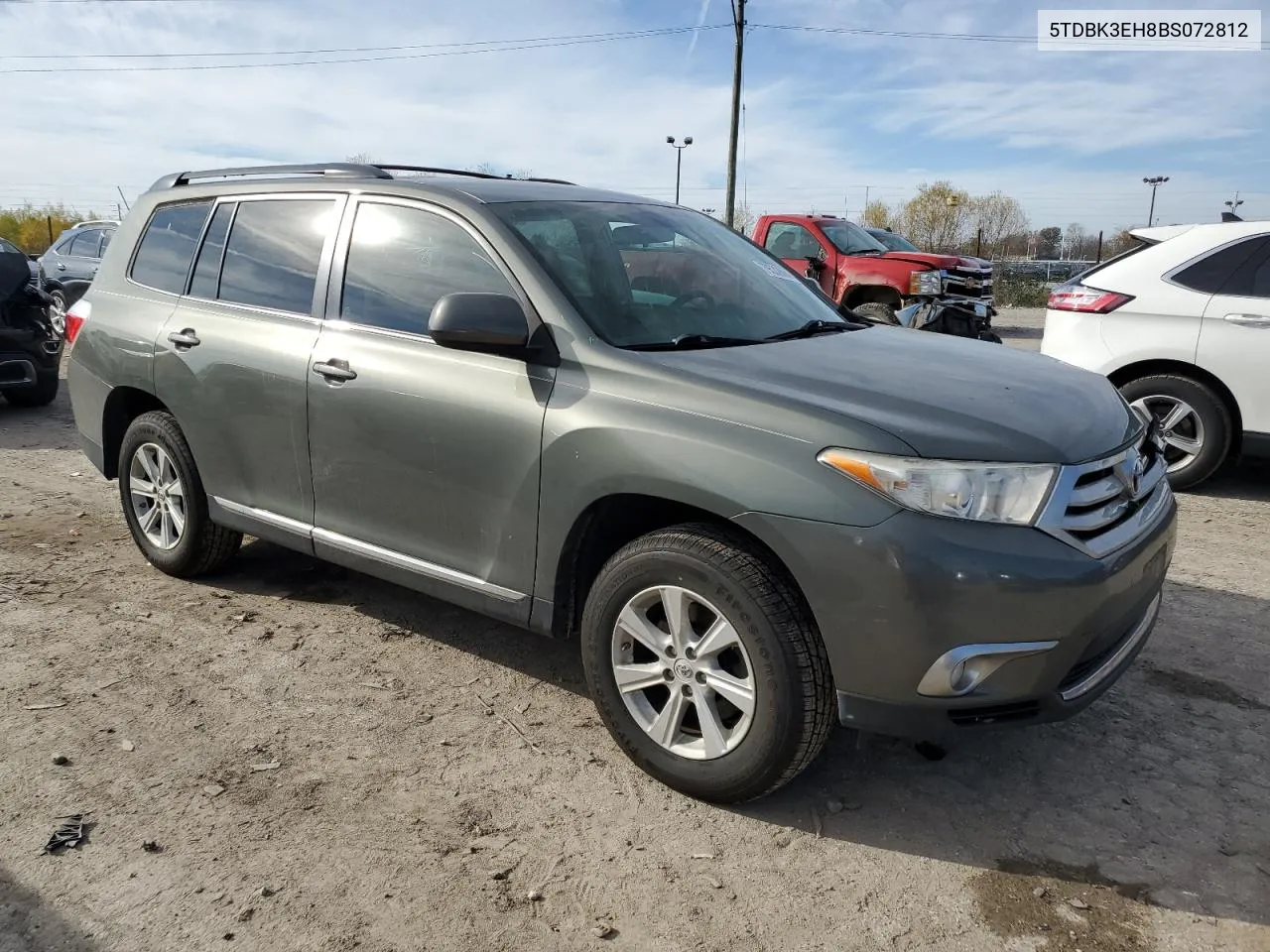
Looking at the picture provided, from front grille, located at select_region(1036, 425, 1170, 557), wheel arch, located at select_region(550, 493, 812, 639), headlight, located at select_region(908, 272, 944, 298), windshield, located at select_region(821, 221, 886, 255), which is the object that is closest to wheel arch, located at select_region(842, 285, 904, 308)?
headlight, located at select_region(908, 272, 944, 298)

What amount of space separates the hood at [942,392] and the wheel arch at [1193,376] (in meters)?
3.36

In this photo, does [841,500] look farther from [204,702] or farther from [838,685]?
[204,702]

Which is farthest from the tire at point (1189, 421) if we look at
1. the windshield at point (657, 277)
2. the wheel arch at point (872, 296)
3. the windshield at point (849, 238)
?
the windshield at point (849, 238)

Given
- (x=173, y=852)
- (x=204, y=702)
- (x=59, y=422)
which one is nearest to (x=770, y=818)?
(x=173, y=852)

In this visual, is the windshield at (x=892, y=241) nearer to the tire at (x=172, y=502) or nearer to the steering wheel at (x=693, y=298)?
the steering wheel at (x=693, y=298)

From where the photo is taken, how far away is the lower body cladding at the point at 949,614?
2.46m

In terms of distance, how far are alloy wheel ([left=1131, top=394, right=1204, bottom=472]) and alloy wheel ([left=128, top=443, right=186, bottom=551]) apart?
5573 mm

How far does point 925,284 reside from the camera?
39.8ft

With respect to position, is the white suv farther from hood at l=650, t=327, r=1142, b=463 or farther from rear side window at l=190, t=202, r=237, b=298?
rear side window at l=190, t=202, r=237, b=298

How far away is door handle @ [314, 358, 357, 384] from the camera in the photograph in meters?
3.59

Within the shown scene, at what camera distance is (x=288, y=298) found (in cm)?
393

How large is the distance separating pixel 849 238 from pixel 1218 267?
297 inches

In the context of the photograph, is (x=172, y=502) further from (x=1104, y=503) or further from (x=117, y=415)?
(x=1104, y=503)

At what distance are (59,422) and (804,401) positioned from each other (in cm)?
813
